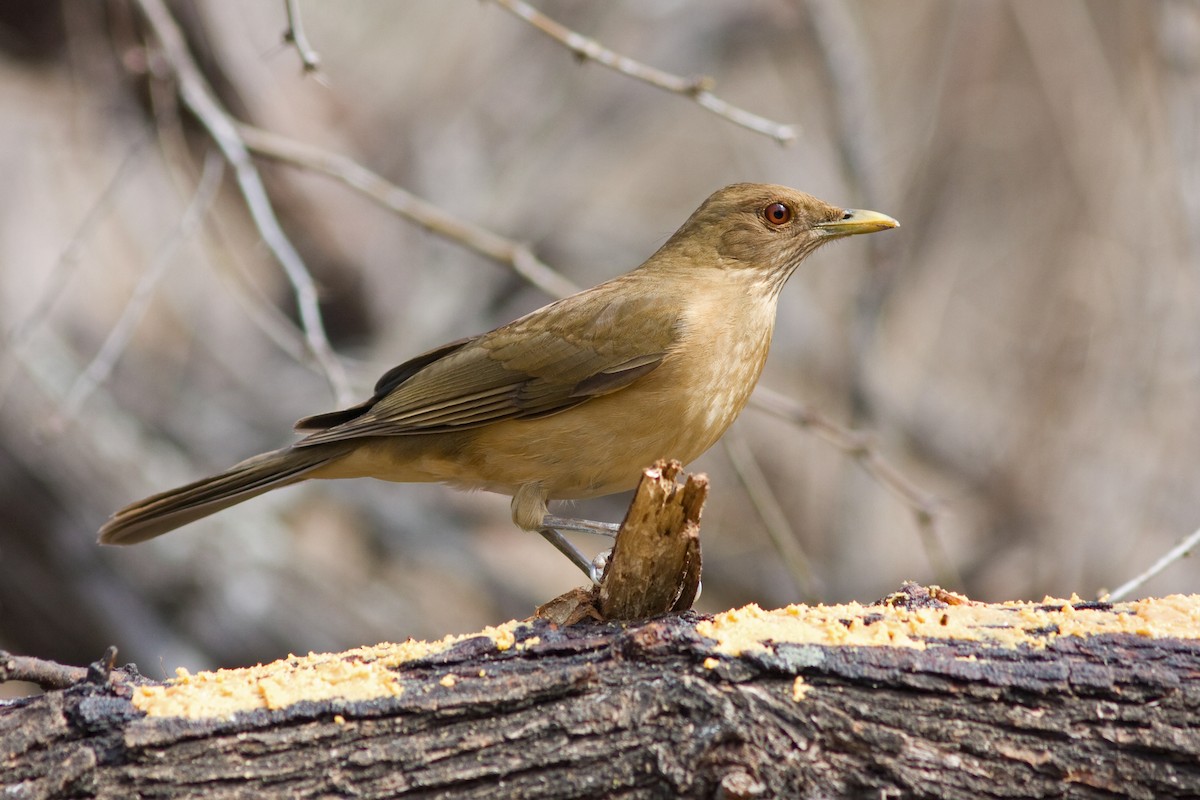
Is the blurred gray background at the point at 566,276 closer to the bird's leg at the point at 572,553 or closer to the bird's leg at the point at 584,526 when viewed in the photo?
the bird's leg at the point at 572,553

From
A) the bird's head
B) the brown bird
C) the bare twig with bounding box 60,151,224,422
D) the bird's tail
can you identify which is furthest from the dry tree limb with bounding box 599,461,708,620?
the bare twig with bounding box 60,151,224,422

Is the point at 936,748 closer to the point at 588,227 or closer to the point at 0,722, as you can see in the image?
the point at 0,722

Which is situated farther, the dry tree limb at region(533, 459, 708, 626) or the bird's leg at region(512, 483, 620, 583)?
the bird's leg at region(512, 483, 620, 583)

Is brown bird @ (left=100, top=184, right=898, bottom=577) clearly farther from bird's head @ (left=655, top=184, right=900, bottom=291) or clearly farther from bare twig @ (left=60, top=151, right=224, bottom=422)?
bare twig @ (left=60, top=151, right=224, bottom=422)

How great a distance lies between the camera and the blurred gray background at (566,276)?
645cm

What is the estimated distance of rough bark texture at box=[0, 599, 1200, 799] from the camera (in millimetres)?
2594

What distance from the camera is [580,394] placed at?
4.28 m

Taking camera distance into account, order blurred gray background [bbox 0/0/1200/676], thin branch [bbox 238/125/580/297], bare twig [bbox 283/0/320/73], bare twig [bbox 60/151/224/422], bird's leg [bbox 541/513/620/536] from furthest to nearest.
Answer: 1. blurred gray background [bbox 0/0/1200/676]
2. thin branch [bbox 238/125/580/297]
3. bare twig [bbox 60/151/224/422]
4. bird's leg [bbox 541/513/620/536]
5. bare twig [bbox 283/0/320/73]

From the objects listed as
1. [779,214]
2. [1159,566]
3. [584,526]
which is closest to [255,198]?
[584,526]

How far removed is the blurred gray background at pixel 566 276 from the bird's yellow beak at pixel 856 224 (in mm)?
1876

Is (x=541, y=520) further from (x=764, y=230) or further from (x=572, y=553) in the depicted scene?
(x=764, y=230)

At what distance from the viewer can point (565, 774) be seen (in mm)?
2625

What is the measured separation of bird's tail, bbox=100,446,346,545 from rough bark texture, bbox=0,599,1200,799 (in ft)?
5.13

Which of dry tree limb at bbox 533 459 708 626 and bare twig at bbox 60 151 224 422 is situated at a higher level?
bare twig at bbox 60 151 224 422
